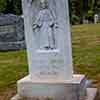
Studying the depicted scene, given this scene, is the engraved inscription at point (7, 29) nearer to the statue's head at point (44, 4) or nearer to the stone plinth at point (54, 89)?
the stone plinth at point (54, 89)

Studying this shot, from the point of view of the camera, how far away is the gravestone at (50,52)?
5957 mm

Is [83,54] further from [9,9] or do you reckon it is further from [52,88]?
[9,9]

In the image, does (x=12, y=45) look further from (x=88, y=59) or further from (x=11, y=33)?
(x=88, y=59)

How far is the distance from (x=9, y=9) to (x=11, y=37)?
19.1m

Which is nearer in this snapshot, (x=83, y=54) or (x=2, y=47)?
(x=83, y=54)

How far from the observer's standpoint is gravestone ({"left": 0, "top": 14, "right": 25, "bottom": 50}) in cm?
1421

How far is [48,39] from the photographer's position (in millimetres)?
6070

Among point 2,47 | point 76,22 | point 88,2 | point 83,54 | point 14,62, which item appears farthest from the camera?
point 88,2

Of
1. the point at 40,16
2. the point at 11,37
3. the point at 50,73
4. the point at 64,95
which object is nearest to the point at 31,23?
the point at 40,16

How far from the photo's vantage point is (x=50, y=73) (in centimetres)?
614

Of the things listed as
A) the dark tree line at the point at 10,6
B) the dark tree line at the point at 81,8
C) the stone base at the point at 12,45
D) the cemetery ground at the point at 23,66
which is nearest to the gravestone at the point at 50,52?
the cemetery ground at the point at 23,66

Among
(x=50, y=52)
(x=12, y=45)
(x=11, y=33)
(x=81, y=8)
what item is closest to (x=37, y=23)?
(x=50, y=52)

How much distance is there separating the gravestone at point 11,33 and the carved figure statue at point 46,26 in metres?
8.04

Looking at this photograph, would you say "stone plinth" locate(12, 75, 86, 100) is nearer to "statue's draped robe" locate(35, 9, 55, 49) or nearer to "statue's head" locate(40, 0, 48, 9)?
"statue's draped robe" locate(35, 9, 55, 49)
